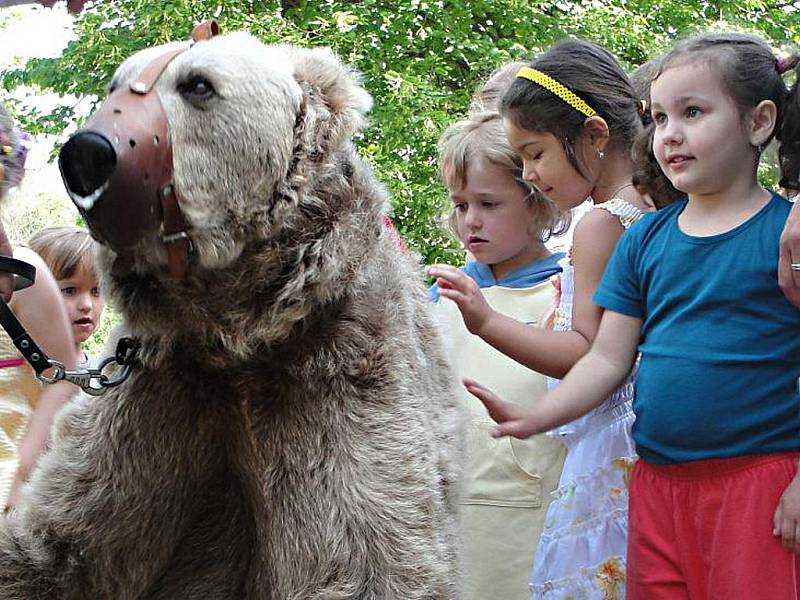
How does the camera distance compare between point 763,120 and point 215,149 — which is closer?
point 215,149

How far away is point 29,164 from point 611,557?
6.27 ft

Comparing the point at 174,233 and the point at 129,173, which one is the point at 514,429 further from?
the point at 129,173

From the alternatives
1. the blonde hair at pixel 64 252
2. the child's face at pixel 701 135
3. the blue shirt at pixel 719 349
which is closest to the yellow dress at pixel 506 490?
the blue shirt at pixel 719 349

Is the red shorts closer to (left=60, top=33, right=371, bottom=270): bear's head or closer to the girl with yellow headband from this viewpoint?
the girl with yellow headband

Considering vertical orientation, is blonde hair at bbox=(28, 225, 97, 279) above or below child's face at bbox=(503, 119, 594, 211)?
below

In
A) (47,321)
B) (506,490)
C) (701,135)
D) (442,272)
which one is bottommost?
(506,490)

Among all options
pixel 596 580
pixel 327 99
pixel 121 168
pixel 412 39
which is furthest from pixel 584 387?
pixel 412 39

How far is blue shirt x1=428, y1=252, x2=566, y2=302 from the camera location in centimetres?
368

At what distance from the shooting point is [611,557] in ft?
9.98

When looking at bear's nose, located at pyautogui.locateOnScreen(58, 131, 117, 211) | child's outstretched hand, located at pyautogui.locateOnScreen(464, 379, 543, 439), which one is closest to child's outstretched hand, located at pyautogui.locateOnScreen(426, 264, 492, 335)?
child's outstretched hand, located at pyautogui.locateOnScreen(464, 379, 543, 439)

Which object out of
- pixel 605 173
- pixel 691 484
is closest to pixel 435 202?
pixel 605 173

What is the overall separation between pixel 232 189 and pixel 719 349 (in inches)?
48.3

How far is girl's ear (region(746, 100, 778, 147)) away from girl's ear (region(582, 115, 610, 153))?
570 millimetres

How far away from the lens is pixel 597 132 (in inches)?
129
